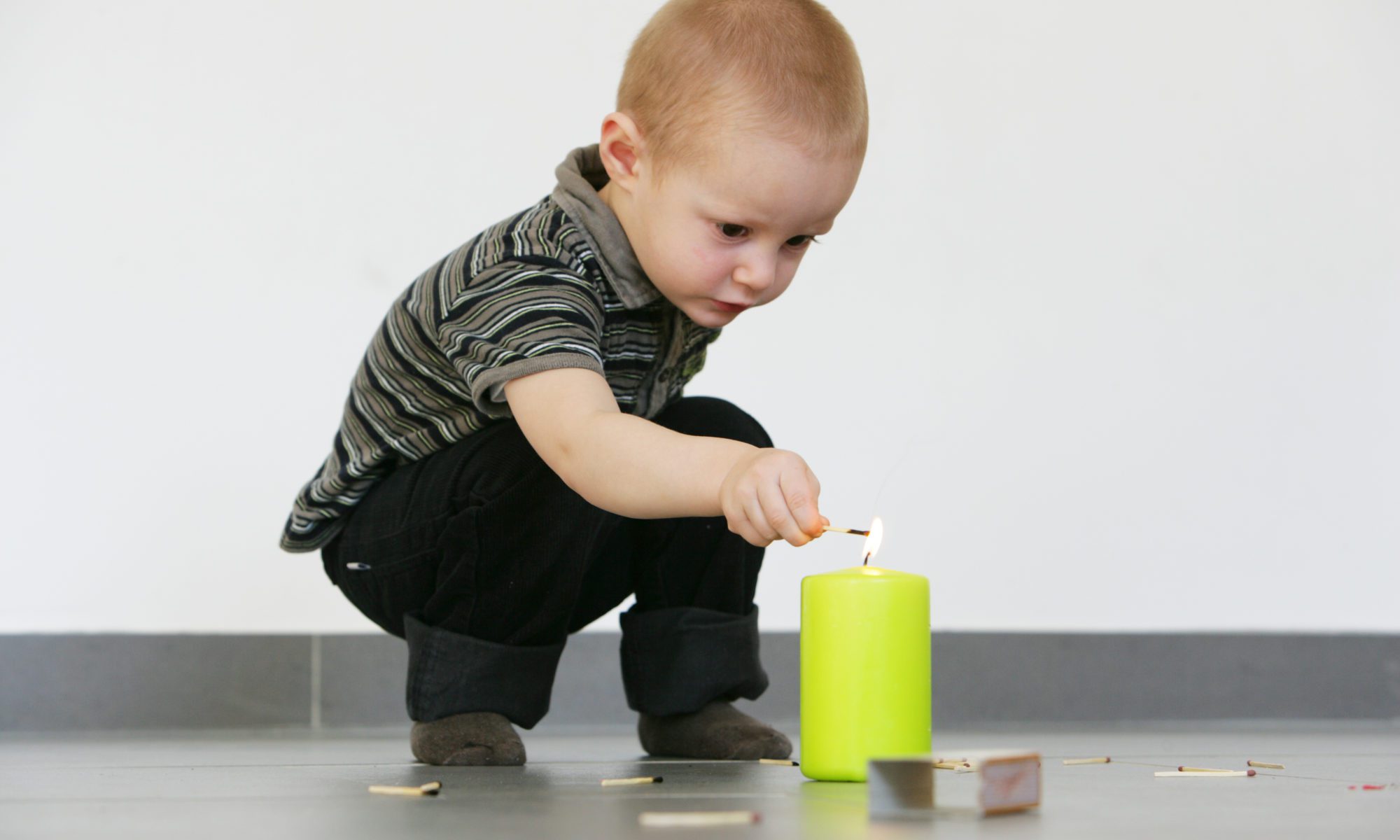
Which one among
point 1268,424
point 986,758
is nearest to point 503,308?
point 986,758

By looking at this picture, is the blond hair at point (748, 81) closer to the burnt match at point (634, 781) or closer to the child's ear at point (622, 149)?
the child's ear at point (622, 149)

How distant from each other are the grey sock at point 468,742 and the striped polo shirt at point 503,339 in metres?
0.24

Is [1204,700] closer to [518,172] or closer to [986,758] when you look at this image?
[518,172]

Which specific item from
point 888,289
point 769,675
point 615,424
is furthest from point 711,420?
point 888,289

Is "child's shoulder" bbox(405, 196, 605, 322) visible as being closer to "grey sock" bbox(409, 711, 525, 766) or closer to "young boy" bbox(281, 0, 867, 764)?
"young boy" bbox(281, 0, 867, 764)

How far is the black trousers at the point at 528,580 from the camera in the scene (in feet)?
3.40

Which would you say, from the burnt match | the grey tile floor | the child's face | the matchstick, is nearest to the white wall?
the grey tile floor

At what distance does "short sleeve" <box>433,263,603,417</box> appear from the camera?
0.89 m

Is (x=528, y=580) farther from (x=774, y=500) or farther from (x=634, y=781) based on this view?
(x=774, y=500)

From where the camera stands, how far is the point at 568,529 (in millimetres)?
1032

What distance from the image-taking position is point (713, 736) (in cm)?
107

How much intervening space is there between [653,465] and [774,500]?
12cm

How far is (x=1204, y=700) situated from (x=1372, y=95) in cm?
96

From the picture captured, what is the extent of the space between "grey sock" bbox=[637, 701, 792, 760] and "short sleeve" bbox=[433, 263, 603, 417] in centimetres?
31
